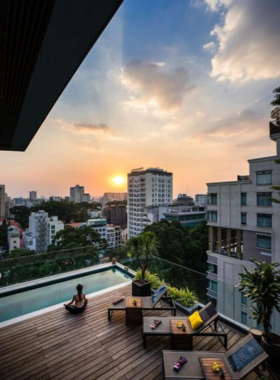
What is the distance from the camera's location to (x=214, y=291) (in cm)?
453

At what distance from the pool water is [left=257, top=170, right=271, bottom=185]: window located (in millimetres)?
16002

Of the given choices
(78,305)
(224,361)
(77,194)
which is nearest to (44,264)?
(78,305)

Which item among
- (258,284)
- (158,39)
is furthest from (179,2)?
(258,284)

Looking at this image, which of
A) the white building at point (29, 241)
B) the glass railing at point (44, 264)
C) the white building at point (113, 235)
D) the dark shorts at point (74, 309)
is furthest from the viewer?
the white building at point (113, 235)

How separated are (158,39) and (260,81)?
17.6 ft

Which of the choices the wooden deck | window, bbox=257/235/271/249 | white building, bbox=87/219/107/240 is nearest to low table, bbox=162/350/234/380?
the wooden deck

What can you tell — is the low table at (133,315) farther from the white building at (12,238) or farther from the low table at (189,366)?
the white building at (12,238)

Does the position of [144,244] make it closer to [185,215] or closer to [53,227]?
[185,215]

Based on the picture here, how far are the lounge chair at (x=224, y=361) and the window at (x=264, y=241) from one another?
16.8m

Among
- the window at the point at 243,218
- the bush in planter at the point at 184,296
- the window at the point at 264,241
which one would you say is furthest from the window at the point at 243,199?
the bush in planter at the point at 184,296

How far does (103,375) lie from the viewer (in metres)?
2.82

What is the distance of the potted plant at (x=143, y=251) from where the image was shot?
5.25 metres

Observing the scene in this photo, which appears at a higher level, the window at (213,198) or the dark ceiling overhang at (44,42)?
the dark ceiling overhang at (44,42)

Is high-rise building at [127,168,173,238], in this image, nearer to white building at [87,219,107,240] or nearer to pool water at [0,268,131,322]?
white building at [87,219,107,240]
